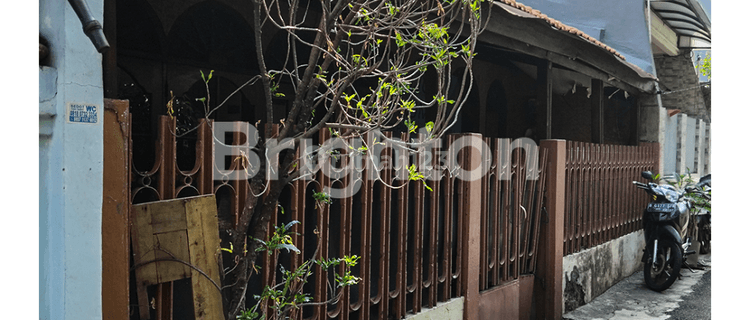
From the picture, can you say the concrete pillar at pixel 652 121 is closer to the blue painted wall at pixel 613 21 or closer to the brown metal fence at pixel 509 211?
the blue painted wall at pixel 613 21

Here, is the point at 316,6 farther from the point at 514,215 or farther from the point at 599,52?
the point at 599,52

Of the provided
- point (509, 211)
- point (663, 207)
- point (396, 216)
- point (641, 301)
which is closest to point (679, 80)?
point (663, 207)

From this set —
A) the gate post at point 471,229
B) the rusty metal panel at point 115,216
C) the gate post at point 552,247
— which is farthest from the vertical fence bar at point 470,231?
the rusty metal panel at point 115,216

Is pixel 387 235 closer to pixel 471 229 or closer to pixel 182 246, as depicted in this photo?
pixel 471 229

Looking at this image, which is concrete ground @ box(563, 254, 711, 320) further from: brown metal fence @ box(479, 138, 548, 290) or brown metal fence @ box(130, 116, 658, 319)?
brown metal fence @ box(479, 138, 548, 290)

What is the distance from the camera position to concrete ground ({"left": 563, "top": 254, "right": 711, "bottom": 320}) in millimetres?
6129

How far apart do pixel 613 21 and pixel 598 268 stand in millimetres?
5934

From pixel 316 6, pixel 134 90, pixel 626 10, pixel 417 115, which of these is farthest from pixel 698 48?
pixel 134 90

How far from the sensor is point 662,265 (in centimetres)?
707

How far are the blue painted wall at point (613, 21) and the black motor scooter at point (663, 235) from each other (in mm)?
4107

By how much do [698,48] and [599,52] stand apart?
7.76 m

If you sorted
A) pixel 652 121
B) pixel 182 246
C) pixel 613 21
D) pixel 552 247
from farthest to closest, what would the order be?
pixel 613 21 < pixel 652 121 < pixel 552 247 < pixel 182 246

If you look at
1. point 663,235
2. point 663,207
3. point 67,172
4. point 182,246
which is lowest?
point 663,235

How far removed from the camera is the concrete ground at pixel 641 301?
6.13 meters
